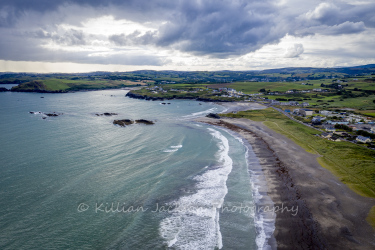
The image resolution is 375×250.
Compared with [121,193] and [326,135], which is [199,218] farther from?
[326,135]

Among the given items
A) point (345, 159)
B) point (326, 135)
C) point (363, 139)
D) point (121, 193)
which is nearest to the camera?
point (121, 193)

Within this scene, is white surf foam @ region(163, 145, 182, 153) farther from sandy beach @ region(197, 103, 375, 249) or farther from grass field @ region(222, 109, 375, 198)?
grass field @ region(222, 109, 375, 198)

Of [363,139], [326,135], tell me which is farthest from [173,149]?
[363,139]

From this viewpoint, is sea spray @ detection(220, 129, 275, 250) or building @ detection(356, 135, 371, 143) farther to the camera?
building @ detection(356, 135, 371, 143)

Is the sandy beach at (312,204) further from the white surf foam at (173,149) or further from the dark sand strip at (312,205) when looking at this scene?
the white surf foam at (173,149)

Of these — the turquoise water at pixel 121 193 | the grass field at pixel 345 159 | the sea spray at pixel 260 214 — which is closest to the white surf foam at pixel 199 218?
the turquoise water at pixel 121 193

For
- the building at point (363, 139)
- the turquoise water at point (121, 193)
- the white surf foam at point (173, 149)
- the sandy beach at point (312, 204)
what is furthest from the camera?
the building at point (363, 139)

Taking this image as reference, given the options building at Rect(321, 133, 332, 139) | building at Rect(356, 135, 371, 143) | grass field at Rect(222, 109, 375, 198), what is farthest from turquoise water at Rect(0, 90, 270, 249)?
building at Rect(356, 135, 371, 143)
